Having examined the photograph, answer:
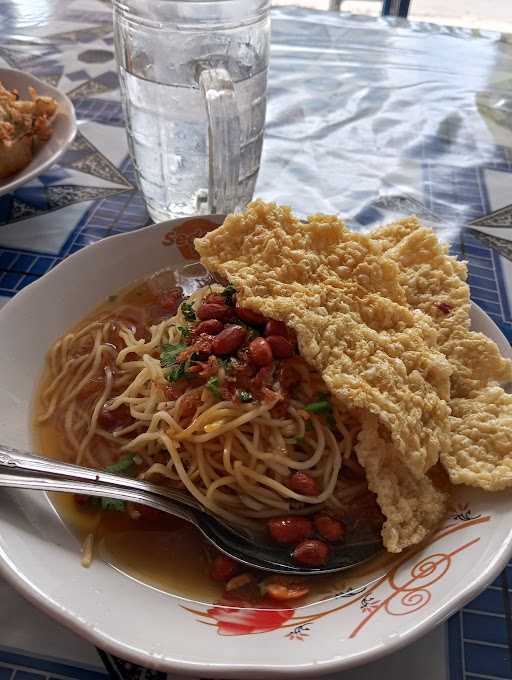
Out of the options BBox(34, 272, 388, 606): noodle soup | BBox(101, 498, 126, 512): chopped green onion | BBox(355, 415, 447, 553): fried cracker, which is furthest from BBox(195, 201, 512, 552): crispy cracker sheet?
BBox(101, 498, 126, 512): chopped green onion

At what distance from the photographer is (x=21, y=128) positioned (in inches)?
107

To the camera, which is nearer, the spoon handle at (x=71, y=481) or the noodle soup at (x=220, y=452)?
the spoon handle at (x=71, y=481)

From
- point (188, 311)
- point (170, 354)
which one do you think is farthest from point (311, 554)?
point (188, 311)

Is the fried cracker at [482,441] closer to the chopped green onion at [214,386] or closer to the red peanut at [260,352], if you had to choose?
the red peanut at [260,352]

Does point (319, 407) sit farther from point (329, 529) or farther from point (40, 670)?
point (40, 670)

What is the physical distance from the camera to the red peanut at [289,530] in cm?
160

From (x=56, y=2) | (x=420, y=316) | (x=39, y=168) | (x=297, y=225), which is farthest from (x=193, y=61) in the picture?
(x=56, y=2)

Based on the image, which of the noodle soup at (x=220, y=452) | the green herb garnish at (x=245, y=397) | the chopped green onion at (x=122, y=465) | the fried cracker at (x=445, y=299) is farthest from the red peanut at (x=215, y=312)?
the fried cracker at (x=445, y=299)

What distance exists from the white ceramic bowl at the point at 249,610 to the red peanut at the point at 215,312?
647 millimetres

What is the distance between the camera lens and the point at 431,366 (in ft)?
5.40

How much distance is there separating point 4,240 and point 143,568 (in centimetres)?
163

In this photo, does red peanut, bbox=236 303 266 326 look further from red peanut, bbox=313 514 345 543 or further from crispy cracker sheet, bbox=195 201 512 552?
red peanut, bbox=313 514 345 543

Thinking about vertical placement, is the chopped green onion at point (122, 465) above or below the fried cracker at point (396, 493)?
below

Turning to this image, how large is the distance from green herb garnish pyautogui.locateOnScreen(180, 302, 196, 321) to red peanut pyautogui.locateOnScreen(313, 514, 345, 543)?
75 centimetres
